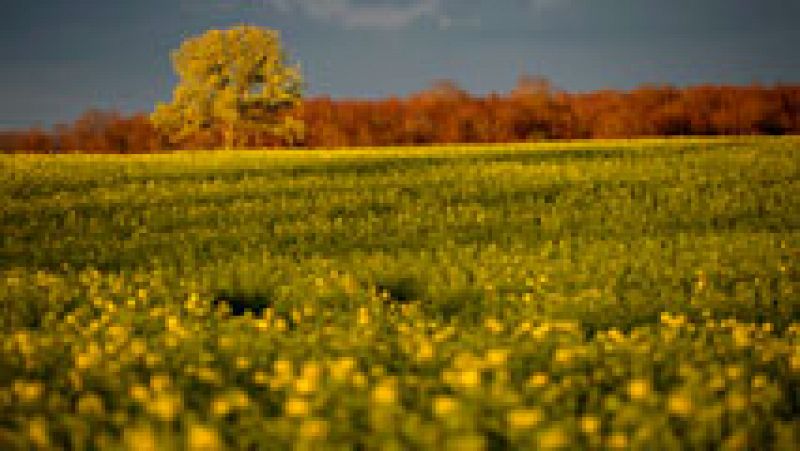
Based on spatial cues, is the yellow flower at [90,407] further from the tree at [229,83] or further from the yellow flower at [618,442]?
the tree at [229,83]

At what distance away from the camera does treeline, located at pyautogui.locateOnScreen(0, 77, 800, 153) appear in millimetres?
81250

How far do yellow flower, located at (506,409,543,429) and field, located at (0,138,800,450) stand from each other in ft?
0.07

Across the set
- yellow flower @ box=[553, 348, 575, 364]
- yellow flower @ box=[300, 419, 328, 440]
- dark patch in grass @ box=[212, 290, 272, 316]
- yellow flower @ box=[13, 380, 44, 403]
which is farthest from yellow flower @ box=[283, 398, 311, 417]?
dark patch in grass @ box=[212, 290, 272, 316]

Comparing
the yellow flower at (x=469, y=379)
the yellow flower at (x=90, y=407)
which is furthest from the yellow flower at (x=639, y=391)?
the yellow flower at (x=90, y=407)

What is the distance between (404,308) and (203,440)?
18.8 ft

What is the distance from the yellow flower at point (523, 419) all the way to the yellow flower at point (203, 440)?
125 cm

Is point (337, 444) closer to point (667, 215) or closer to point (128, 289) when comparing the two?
point (128, 289)

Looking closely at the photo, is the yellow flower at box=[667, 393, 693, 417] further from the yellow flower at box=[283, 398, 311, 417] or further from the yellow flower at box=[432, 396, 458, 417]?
the yellow flower at box=[283, 398, 311, 417]

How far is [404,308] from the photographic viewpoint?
859cm

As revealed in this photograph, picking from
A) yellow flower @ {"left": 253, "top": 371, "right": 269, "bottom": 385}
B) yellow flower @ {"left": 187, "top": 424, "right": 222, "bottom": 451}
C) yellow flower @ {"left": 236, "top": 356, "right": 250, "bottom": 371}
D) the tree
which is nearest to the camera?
yellow flower @ {"left": 187, "top": 424, "right": 222, "bottom": 451}

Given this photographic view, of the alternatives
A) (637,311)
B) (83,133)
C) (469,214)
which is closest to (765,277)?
(637,311)

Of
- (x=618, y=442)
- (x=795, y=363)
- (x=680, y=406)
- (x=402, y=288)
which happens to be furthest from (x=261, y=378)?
(x=402, y=288)

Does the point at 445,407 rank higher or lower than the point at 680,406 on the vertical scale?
Result: higher

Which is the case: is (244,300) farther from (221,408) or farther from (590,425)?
(590,425)
